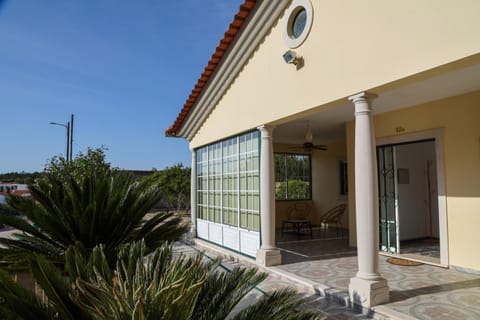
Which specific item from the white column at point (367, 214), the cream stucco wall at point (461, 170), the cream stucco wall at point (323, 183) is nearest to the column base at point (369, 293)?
the white column at point (367, 214)

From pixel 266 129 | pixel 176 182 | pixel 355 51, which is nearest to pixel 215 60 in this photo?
pixel 266 129

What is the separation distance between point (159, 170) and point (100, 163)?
7.55 m

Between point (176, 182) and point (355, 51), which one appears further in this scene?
point (176, 182)

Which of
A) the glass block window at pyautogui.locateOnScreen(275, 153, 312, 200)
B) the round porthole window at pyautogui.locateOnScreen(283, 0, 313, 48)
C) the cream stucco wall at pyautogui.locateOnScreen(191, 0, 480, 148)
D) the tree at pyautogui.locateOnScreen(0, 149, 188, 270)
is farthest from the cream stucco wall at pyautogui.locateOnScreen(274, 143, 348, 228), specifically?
the tree at pyautogui.locateOnScreen(0, 149, 188, 270)

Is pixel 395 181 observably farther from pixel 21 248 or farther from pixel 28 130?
pixel 28 130

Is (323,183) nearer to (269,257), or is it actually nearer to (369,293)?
(269,257)

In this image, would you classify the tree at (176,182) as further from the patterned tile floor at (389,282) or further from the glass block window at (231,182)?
the patterned tile floor at (389,282)

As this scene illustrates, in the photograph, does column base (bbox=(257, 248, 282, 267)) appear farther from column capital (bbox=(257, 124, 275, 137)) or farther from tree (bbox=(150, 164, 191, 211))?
tree (bbox=(150, 164, 191, 211))

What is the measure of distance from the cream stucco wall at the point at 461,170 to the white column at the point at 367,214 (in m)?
2.70

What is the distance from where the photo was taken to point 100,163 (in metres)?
14.2

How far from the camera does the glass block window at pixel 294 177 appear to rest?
13734mm

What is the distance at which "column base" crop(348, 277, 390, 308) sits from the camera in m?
4.41

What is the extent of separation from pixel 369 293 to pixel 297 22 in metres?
4.86

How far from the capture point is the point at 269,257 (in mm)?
6934
